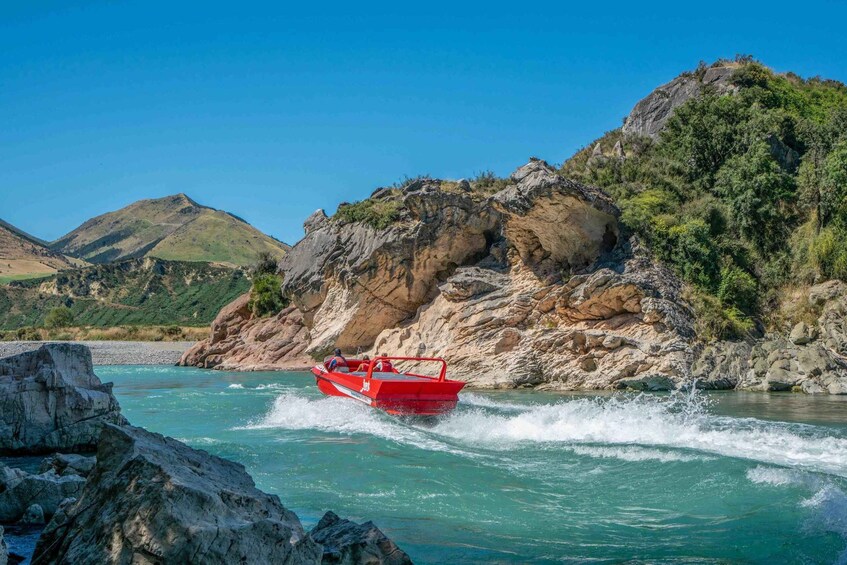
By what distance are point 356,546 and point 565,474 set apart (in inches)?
235

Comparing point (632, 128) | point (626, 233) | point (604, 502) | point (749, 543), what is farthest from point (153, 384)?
point (632, 128)

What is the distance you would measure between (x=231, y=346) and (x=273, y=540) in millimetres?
37213

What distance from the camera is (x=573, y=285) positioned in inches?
1019

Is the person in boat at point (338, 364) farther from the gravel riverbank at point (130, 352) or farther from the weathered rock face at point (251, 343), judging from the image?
the gravel riverbank at point (130, 352)

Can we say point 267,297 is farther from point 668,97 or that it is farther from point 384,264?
point 668,97

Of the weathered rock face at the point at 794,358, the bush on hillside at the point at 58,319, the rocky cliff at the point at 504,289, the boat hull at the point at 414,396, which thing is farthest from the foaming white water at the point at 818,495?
the bush on hillside at the point at 58,319

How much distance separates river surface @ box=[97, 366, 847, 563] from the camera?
693 centimetres

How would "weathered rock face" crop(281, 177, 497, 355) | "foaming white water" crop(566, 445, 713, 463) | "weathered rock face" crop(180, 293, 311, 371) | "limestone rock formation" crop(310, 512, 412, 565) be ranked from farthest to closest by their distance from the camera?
"weathered rock face" crop(180, 293, 311, 371) → "weathered rock face" crop(281, 177, 497, 355) → "foaming white water" crop(566, 445, 713, 463) → "limestone rock formation" crop(310, 512, 412, 565)

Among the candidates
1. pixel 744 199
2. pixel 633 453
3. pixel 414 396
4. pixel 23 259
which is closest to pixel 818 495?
pixel 633 453

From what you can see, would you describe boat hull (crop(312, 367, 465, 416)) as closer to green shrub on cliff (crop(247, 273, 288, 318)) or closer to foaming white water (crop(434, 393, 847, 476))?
foaming white water (crop(434, 393, 847, 476))

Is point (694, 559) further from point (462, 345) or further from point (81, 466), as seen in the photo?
point (462, 345)

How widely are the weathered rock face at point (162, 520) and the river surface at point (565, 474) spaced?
7.88ft

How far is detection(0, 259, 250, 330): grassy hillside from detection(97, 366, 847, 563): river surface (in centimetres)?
7369

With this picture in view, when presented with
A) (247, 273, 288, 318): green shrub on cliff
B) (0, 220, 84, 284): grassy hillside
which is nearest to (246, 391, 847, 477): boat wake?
(247, 273, 288, 318): green shrub on cliff
